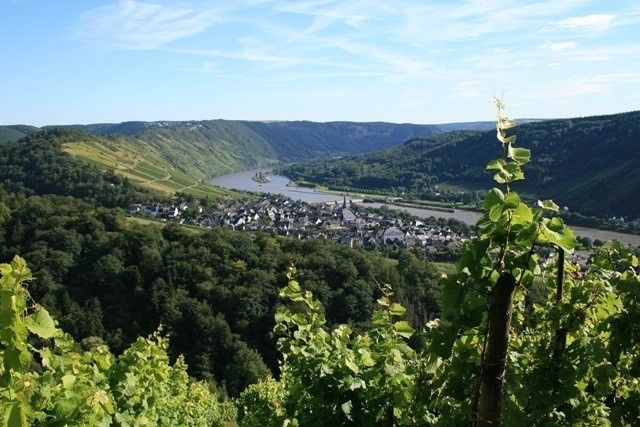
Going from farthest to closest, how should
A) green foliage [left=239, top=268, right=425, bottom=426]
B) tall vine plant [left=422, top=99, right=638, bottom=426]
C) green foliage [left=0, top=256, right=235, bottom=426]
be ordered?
green foliage [left=239, top=268, right=425, bottom=426] → green foliage [left=0, top=256, right=235, bottom=426] → tall vine plant [left=422, top=99, right=638, bottom=426]

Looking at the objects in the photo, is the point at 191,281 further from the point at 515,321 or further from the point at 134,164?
the point at 134,164

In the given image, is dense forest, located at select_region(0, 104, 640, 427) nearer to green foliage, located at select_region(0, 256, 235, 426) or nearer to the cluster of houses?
green foliage, located at select_region(0, 256, 235, 426)

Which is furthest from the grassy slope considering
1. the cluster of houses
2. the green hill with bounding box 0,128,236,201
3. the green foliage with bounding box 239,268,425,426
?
the green foliage with bounding box 239,268,425,426

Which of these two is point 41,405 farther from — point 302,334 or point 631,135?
point 631,135

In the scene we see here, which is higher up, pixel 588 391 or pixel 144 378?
pixel 588 391

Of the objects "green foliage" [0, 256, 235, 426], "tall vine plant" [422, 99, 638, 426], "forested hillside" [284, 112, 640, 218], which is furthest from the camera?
"forested hillside" [284, 112, 640, 218]

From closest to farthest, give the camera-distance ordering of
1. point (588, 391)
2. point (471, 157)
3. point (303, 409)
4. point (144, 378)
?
point (588, 391)
point (303, 409)
point (144, 378)
point (471, 157)

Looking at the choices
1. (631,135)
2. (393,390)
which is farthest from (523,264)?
(631,135)
